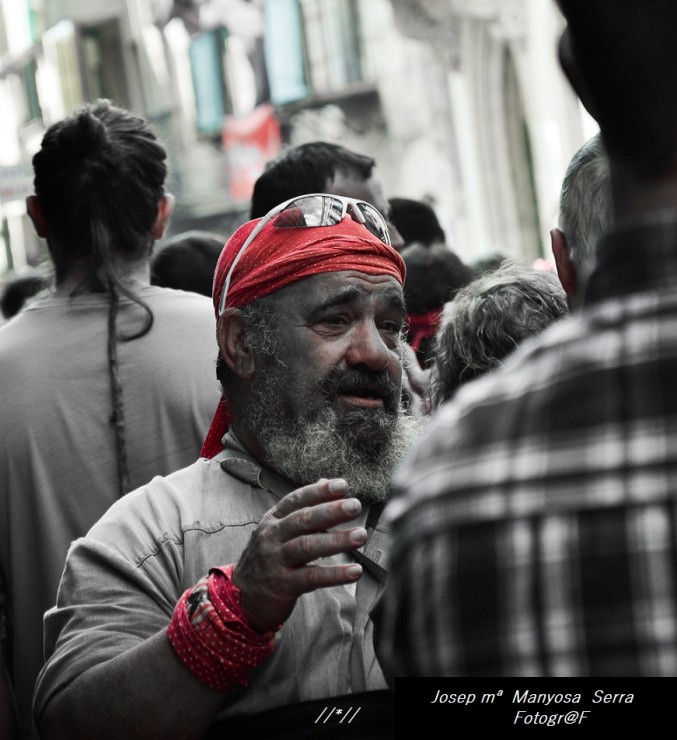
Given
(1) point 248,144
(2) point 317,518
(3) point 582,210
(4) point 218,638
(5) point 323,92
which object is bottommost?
(4) point 218,638

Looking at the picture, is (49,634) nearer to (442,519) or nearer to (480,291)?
(480,291)

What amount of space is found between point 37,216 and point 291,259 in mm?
1180

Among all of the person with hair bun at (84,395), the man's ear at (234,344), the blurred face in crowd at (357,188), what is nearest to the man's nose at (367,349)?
the man's ear at (234,344)

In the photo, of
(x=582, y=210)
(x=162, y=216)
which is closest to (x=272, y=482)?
(x=582, y=210)

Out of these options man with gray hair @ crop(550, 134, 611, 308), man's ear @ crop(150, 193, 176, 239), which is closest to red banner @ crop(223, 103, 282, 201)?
man's ear @ crop(150, 193, 176, 239)

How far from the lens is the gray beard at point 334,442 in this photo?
269cm

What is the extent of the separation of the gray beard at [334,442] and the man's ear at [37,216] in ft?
3.79

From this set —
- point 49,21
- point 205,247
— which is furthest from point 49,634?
point 49,21

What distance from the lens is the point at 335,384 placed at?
2.80 meters

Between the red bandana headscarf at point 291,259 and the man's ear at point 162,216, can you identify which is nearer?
the red bandana headscarf at point 291,259

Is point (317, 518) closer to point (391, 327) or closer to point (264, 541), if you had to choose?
point (264, 541)

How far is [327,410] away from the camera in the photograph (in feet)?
9.12

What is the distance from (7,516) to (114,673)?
113 centimetres

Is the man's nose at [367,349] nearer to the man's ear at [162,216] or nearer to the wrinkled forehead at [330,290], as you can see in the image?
the wrinkled forehead at [330,290]
